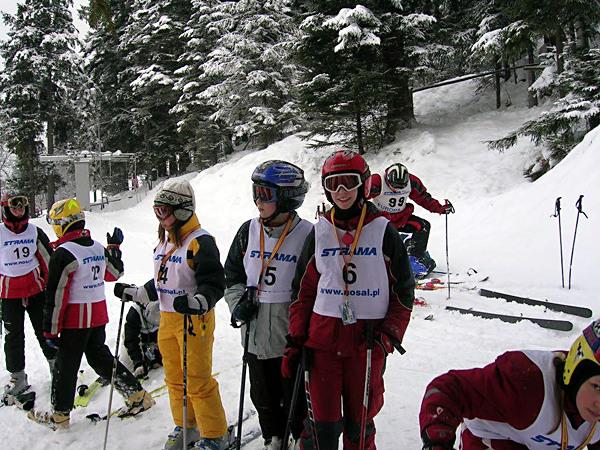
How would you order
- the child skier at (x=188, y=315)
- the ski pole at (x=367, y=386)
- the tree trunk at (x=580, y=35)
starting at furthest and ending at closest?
the tree trunk at (x=580, y=35) < the child skier at (x=188, y=315) < the ski pole at (x=367, y=386)

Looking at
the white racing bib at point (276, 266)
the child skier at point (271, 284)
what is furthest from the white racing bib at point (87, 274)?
the white racing bib at point (276, 266)

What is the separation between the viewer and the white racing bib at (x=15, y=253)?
16.1 feet

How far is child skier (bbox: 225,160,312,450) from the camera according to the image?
3.29m

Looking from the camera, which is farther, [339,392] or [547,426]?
[339,392]

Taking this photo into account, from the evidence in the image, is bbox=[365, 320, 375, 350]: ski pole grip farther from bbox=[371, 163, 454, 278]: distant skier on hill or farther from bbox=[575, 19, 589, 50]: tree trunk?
bbox=[575, 19, 589, 50]: tree trunk

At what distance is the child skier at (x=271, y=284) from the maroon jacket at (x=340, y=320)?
11.4 inches

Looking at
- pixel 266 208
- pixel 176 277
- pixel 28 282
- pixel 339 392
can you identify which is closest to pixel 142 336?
pixel 28 282

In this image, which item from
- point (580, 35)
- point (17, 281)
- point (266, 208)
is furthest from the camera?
point (580, 35)

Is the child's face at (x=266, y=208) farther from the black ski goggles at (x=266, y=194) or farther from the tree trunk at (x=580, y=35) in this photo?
the tree trunk at (x=580, y=35)

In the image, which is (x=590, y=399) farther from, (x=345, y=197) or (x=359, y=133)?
(x=359, y=133)

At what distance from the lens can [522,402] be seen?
6.44 ft

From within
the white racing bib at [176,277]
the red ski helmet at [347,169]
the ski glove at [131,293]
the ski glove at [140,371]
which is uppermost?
the red ski helmet at [347,169]

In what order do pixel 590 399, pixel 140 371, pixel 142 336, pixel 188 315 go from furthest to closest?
1. pixel 142 336
2. pixel 140 371
3. pixel 188 315
4. pixel 590 399

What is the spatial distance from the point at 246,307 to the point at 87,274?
6.10ft
